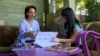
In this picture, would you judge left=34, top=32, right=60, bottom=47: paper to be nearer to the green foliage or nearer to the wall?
the green foliage

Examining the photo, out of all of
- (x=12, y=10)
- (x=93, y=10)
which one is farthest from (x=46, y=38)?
(x=12, y=10)

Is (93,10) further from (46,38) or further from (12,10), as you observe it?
(46,38)

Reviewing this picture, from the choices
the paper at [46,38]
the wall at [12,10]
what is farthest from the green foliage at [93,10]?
the paper at [46,38]

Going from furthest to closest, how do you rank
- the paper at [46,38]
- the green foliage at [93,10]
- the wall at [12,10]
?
the wall at [12,10] < the green foliage at [93,10] < the paper at [46,38]

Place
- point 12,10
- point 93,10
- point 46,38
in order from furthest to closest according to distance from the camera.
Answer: point 12,10 → point 93,10 → point 46,38

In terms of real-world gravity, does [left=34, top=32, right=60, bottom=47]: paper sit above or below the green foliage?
below

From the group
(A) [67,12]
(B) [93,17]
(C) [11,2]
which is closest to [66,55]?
(A) [67,12]

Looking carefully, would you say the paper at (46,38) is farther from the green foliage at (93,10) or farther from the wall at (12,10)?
the wall at (12,10)

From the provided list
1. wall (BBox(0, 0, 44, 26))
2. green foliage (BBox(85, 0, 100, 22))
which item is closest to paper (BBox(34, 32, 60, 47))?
green foliage (BBox(85, 0, 100, 22))

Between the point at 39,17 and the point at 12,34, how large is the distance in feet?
4.45

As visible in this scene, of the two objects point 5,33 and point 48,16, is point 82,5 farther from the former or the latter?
point 5,33

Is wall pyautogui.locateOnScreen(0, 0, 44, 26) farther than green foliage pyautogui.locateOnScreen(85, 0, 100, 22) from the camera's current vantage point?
Yes

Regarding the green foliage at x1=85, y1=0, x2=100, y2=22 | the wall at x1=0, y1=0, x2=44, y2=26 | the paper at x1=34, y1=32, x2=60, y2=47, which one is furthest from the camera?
the wall at x1=0, y1=0, x2=44, y2=26

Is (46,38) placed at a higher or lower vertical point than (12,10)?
lower
